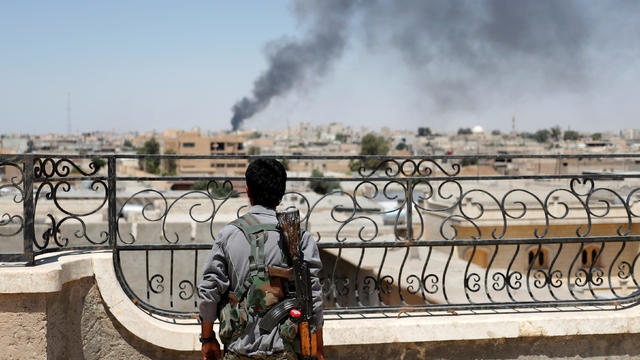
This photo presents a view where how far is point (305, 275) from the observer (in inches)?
111

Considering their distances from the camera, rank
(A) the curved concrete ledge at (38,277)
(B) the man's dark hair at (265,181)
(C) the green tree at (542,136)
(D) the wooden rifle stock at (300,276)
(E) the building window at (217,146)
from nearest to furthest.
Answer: (D) the wooden rifle stock at (300,276)
(B) the man's dark hair at (265,181)
(A) the curved concrete ledge at (38,277)
(E) the building window at (217,146)
(C) the green tree at (542,136)

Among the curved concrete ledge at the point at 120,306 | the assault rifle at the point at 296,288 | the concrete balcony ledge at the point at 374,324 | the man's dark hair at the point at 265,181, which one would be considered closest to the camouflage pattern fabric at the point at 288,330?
Result: the assault rifle at the point at 296,288

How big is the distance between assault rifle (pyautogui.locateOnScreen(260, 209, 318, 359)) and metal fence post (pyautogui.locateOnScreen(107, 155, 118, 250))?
175cm

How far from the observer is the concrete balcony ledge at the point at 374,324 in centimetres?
403

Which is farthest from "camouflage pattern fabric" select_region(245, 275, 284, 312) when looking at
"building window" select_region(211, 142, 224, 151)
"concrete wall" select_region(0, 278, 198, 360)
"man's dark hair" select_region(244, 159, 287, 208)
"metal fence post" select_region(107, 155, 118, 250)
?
"building window" select_region(211, 142, 224, 151)

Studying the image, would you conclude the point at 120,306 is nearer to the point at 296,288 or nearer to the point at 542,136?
the point at 296,288

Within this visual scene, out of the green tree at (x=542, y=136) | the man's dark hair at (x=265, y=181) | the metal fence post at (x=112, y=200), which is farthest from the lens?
the green tree at (x=542, y=136)

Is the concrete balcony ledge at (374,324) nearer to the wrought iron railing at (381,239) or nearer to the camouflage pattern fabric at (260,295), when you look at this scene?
the wrought iron railing at (381,239)

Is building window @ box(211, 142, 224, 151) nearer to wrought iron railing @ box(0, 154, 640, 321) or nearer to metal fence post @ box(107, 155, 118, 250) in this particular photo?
wrought iron railing @ box(0, 154, 640, 321)

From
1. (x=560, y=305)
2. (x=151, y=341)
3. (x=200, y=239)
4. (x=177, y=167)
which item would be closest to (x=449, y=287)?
(x=200, y=239)

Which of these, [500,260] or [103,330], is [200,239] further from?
[103,330]

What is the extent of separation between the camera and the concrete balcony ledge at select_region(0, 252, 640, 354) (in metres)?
4.03

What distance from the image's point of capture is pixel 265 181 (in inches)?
115

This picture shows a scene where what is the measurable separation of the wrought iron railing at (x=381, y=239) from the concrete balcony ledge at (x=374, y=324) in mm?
107
